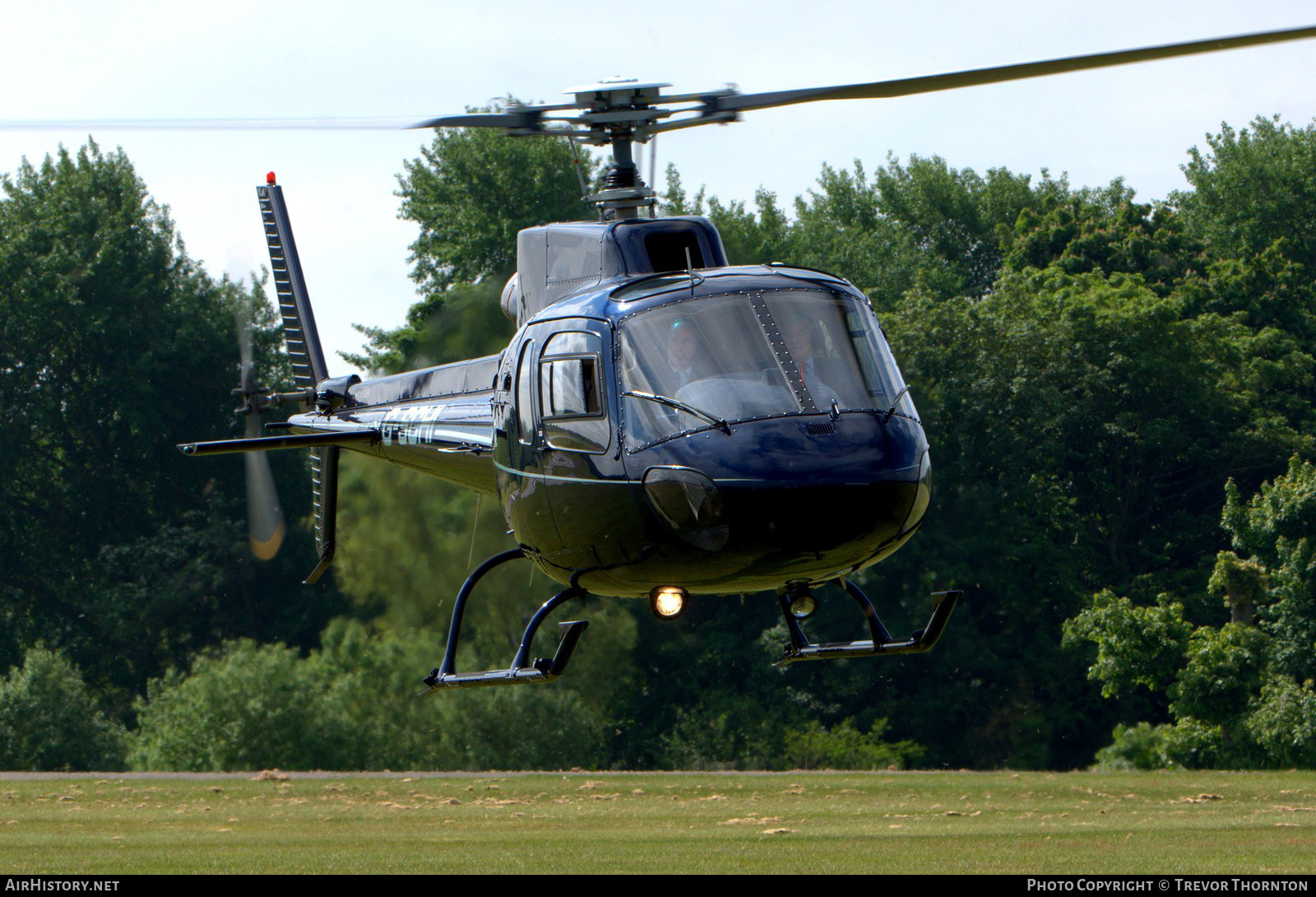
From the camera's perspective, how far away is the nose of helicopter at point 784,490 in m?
7.71

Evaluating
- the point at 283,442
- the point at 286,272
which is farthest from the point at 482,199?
the point at 283,442

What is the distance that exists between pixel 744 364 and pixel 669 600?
131cm

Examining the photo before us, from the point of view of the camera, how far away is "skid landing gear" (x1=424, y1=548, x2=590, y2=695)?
8641 mm

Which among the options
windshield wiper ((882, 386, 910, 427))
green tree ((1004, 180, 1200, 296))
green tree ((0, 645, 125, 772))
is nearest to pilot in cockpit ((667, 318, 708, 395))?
windshield wiper ((882, 386, 910, 427))

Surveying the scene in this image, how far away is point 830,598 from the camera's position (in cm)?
4322

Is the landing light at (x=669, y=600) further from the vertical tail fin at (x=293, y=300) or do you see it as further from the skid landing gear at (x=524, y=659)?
the vertical tail fin at (x=293, y=300)

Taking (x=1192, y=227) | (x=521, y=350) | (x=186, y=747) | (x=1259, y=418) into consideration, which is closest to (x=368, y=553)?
(x=186, y=747)

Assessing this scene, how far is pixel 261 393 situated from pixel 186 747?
2256 cm

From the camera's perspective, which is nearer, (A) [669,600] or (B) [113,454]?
(A) [669,600]

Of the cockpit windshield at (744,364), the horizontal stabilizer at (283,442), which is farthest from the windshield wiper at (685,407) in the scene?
the horizontal stabilizer at (283,442)

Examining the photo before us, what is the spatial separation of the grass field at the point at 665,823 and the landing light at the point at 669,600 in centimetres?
1032

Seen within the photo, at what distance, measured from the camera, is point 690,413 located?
7.91 m

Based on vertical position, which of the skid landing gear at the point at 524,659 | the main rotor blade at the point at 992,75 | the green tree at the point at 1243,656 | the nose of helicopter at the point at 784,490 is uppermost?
the main rotor blade at the point at 992,75

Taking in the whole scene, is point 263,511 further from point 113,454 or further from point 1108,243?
point 1108,243
